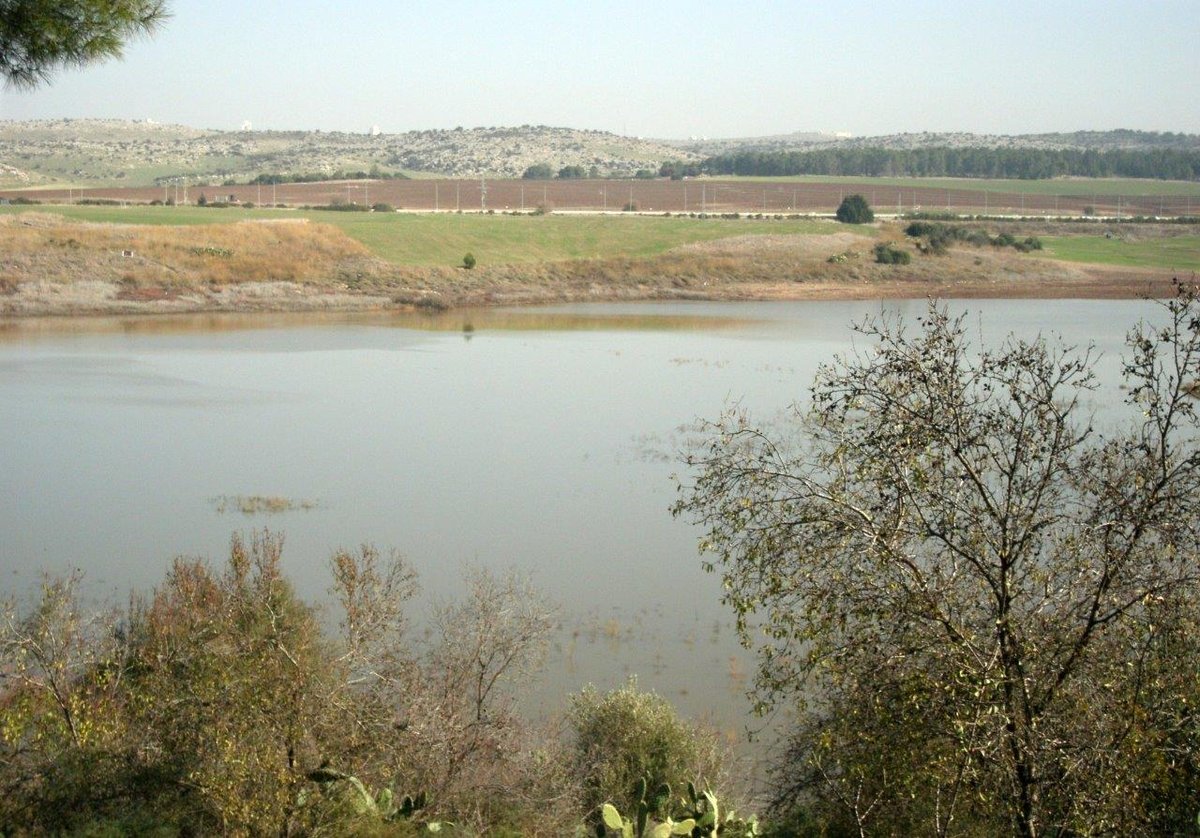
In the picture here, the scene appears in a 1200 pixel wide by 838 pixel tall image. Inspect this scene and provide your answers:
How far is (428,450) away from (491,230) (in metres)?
44.9

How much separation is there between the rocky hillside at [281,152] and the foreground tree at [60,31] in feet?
317

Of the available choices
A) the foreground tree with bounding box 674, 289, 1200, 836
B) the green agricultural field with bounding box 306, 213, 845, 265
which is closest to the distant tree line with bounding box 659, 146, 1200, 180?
the green agricultural field with bounding box 306, 213, 845, 265

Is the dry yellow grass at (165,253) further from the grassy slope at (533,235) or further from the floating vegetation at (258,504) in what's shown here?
the floating vegetation at (258,504)

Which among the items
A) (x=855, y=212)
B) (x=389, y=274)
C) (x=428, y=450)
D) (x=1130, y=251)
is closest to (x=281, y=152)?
(x=855, y=212)

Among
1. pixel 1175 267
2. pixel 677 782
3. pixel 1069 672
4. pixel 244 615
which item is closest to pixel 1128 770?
pixel 1069 672

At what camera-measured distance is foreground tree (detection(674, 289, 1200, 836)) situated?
6109 millimetres

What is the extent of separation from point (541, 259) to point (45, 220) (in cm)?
2091

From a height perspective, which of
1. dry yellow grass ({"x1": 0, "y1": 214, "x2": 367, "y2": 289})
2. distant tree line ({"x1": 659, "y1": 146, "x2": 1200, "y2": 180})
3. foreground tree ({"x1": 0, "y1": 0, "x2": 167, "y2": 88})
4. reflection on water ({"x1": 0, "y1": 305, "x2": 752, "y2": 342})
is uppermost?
distant tree line ({"x1": 659, "y1": 146, "x2": 1200, "y2": 180})

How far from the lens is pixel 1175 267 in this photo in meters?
55.8

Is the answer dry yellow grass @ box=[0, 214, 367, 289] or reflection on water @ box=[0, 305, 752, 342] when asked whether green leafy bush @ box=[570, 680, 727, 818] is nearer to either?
reflection on water @ box=[0, 305, 752, 342]

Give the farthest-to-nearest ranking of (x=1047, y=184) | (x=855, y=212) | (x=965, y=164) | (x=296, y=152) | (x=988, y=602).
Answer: (x=296, y=152)
(x=965, y=164)
(x=1047, y=184)
(x=855, y=212)
(x=988, y=602)

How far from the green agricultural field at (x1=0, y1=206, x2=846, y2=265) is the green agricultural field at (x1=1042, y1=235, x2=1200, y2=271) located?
11074 millimetres

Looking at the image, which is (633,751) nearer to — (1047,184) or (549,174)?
(1047,184)

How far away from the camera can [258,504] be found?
60.6ft
